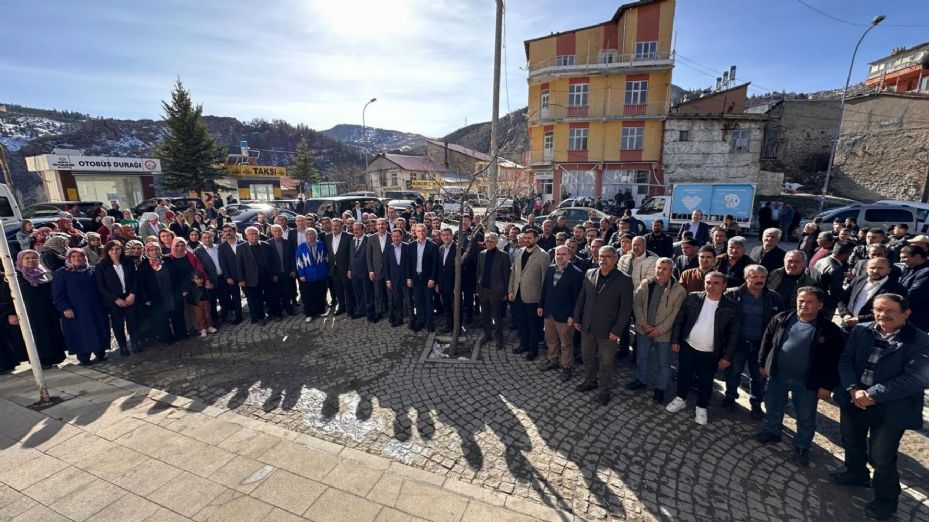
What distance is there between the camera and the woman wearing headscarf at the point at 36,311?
5141 millimetres

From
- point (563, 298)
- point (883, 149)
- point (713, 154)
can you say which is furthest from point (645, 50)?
point (563, 298)

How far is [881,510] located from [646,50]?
104ft

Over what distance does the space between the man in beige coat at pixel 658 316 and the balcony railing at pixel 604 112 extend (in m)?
24.5

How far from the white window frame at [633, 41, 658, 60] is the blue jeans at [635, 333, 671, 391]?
2933cm

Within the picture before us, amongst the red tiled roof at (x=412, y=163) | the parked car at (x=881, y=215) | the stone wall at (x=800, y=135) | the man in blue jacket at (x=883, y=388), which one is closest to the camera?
the man in blue jacket at (x=883, y=388)

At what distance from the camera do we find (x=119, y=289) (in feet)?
18.9

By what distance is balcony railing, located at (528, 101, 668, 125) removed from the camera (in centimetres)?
2756

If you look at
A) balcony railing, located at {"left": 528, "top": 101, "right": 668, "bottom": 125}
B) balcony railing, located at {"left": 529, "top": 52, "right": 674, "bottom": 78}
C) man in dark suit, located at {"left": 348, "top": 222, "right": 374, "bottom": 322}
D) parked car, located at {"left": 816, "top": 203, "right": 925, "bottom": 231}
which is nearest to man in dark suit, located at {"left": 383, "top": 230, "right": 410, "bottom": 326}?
man in dark suit, located at {"left": 348, "top": 222, "right": 374, "bottom": 322}

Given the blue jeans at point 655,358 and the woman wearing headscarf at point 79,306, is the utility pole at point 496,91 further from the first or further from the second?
the woman wearing headscarf at point 79,306

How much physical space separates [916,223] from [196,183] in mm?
38319

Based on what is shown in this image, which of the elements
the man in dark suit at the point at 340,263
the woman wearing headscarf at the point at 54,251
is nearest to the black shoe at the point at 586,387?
the man in dark suit at the point at 340,263

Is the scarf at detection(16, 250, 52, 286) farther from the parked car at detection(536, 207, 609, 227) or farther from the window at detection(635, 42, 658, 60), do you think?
the window at detection(635, 42, 658, 60)

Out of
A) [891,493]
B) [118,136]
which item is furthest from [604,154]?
[118,136]

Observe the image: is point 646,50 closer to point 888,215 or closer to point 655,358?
point 888,215
